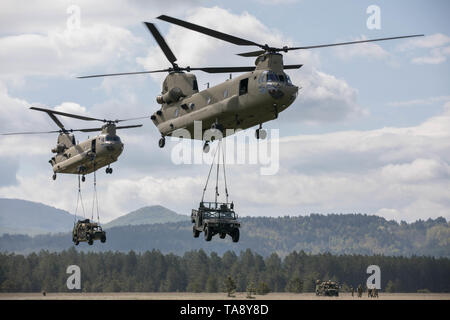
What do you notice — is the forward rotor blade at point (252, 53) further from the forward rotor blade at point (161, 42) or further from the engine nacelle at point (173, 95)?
A: the forward rotor blade at point (161, 42)

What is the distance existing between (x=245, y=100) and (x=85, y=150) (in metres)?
37.4

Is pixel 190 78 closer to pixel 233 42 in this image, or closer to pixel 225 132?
pixel 225 132

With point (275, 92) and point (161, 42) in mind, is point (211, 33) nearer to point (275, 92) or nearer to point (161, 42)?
point (275, 92)

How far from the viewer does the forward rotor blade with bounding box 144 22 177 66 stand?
61625 mm

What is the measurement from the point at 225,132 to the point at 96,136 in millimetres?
30433

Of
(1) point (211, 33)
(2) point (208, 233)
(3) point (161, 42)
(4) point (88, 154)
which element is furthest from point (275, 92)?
(4) point (88, 154)

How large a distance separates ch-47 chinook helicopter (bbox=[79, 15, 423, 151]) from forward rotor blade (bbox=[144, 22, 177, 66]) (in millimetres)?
89

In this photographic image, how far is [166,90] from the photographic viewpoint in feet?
208

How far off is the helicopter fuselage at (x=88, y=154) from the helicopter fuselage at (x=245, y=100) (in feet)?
Result: 82.0

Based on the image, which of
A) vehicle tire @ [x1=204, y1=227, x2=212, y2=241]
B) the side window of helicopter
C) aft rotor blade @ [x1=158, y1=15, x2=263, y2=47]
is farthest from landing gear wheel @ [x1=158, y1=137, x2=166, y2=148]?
aft rotor blade @ [x1=158, y1=15, x2=263, y2=47]

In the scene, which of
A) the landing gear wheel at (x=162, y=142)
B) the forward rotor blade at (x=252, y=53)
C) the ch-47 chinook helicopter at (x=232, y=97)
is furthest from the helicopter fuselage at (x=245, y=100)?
the landing gear wheel at (x=162, y=142)

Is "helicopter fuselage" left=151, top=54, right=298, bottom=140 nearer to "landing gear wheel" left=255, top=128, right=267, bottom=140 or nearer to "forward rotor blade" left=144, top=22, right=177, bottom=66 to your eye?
"landing gear wheel" left=255, top=128, right=267, bottom=140
